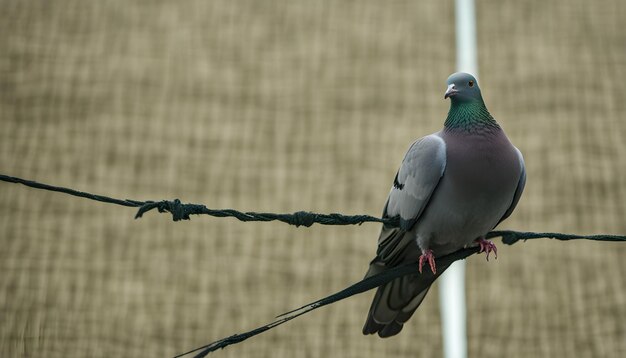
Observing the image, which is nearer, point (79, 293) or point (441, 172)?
point (441, 172)

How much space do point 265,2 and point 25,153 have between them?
1481 mm

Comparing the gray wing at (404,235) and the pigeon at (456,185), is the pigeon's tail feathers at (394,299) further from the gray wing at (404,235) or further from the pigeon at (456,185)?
the pigeon at (456,185)

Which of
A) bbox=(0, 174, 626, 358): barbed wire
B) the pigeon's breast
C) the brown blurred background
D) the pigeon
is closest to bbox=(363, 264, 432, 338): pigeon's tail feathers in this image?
the pigeon

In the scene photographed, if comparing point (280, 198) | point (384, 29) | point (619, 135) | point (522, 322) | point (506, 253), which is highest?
point (384, 29)

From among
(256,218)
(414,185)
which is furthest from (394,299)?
(256,218)

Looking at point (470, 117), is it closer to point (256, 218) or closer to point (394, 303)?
point (394, 303)

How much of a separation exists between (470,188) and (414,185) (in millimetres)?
190

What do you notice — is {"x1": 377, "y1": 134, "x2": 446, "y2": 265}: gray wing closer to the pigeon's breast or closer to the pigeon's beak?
the pigeon's breast

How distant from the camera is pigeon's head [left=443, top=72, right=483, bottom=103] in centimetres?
276

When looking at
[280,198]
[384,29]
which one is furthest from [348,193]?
[384,29]

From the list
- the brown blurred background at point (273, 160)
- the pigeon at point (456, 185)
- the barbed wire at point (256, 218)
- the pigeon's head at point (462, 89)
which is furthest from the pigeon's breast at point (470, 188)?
the brown blurred background at point (273, 160)

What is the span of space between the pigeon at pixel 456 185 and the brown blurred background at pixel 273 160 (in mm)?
1121

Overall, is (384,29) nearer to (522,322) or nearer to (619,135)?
(619,135)

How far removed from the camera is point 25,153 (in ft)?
13.4
